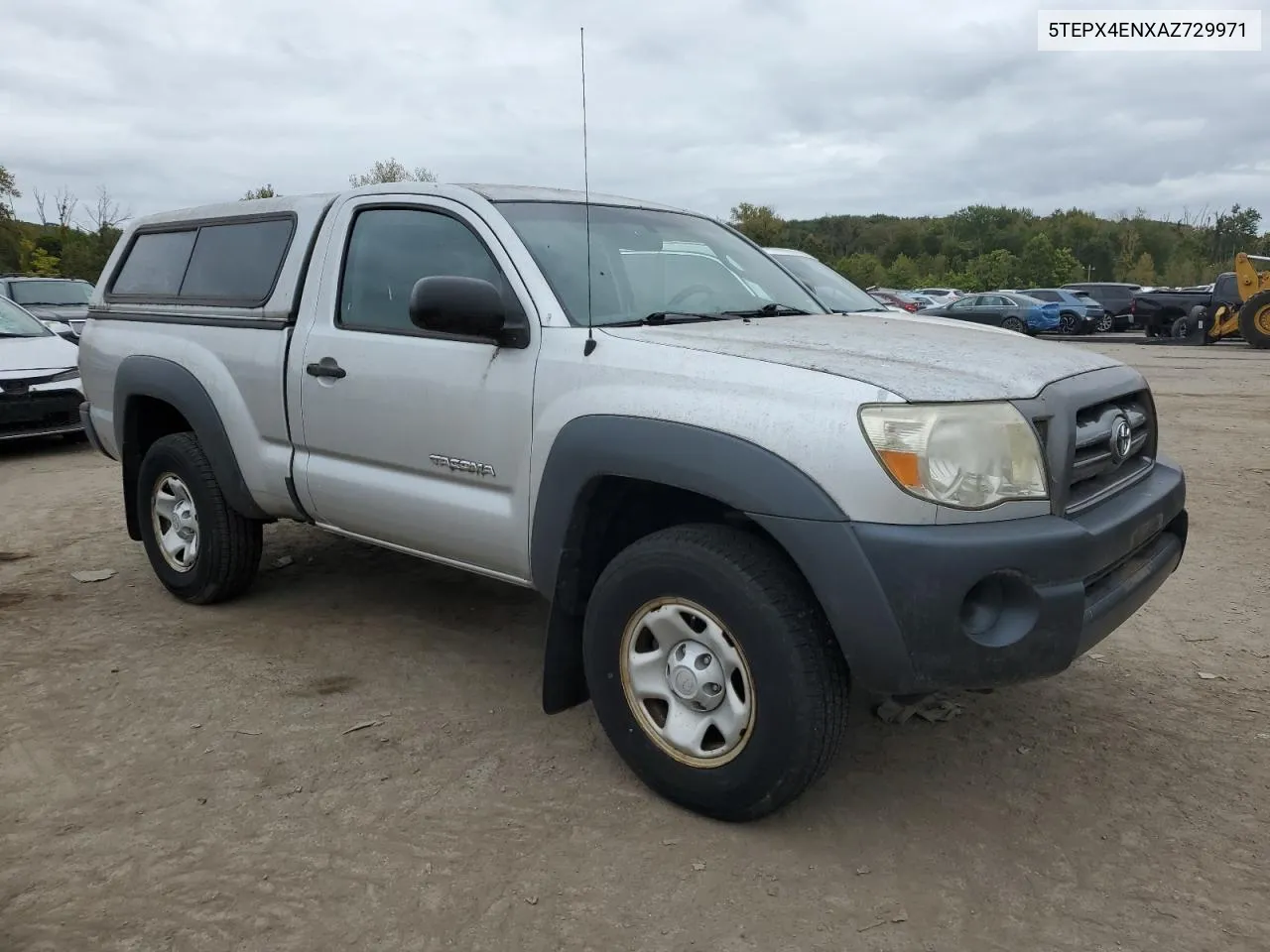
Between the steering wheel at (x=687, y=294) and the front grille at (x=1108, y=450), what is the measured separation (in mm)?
1353

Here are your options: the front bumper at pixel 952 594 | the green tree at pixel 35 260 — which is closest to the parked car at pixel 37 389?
the front bumper at pixel 952 594

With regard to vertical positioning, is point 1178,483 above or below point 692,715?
above

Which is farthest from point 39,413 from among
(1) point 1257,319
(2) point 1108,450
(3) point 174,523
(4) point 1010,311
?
(4) point 1010,311

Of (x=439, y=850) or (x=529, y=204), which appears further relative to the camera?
(x=529, y=204)

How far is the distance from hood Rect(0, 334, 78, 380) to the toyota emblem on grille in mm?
8806

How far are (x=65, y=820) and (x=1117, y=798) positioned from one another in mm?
3083

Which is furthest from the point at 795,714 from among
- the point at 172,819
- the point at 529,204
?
the point at 529,204

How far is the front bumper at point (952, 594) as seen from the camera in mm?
2377

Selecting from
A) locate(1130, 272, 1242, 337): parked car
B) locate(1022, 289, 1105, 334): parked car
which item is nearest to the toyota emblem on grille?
locate(1130, 272, 1242, 337): parked car

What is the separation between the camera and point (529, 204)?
3.56m

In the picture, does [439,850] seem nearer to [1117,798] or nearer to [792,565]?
[792,565]

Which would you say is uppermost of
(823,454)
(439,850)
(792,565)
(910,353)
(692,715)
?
(910,353)

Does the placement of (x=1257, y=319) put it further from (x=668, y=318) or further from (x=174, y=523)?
(x=174, y=523)

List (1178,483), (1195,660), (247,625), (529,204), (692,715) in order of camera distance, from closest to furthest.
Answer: (692,715)
(1178,483)
(529,204)
(1195,660)
(247,625)
